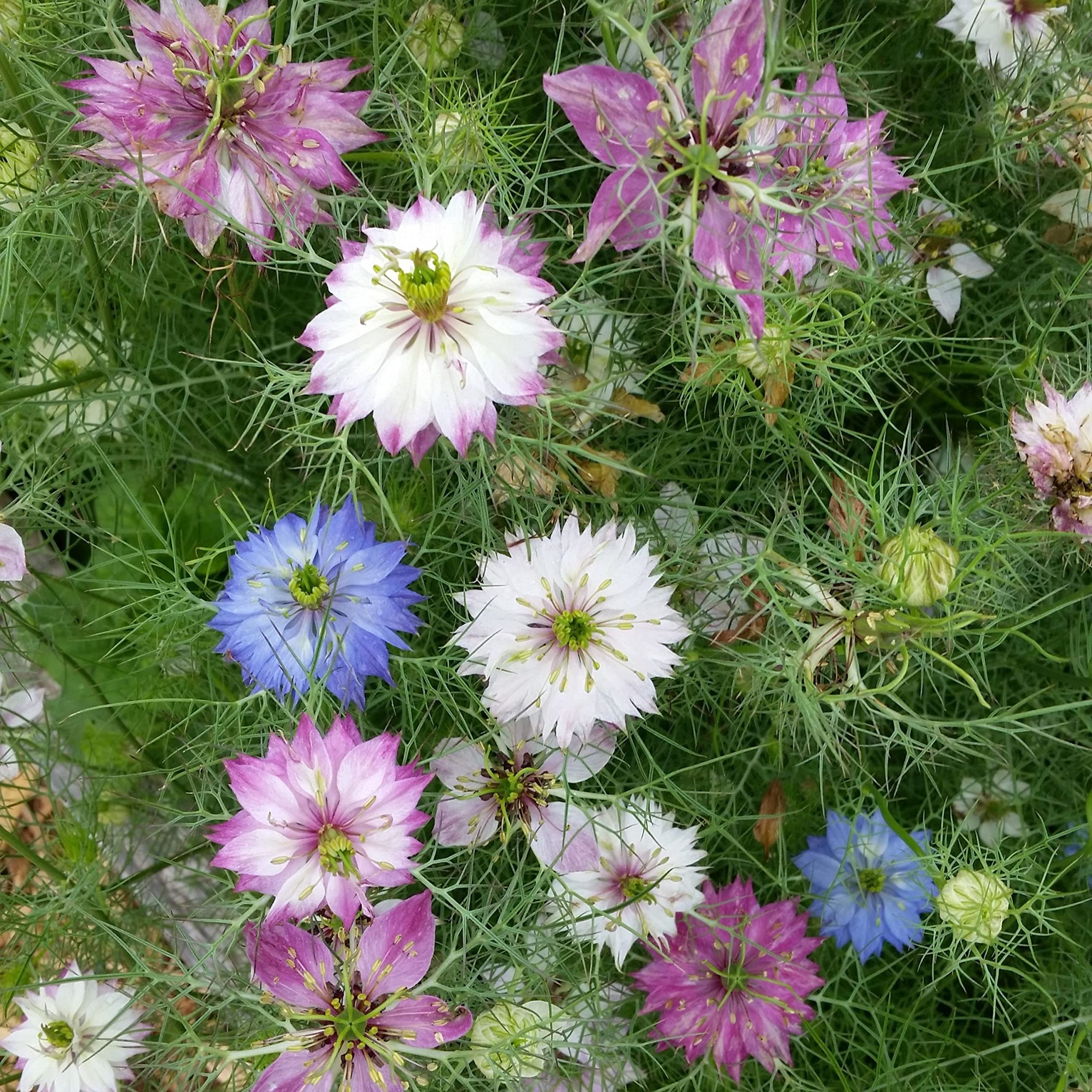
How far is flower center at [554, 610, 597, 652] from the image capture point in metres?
0.94

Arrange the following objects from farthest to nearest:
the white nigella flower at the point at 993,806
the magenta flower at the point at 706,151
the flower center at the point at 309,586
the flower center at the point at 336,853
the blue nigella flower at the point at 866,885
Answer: the white nigella flower at the point at 993,806 → the blue nigella flower at the point at 866,885 → the flower center at the point at 309,586 → the flower center at the point at 336,853 → the magenta flower at the point at 706,151

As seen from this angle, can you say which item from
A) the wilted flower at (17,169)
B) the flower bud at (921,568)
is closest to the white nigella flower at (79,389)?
the wilted flower at (17,169)

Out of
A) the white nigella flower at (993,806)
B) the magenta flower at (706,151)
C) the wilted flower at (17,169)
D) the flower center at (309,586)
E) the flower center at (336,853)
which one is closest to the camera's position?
the magenta flower at (706,151)

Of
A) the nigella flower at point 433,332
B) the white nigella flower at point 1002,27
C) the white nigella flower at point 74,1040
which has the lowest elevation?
the white nigella flower at point 74,1040

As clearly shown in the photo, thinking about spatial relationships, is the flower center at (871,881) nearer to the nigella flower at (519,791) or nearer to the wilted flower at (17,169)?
the nigella flower at (519,791)

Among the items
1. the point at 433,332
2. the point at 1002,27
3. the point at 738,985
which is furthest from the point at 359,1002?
the point at 1002,27

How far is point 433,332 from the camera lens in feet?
2.71

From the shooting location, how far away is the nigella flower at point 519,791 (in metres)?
0.99

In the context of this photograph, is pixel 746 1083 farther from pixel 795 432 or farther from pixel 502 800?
pixel 795 432

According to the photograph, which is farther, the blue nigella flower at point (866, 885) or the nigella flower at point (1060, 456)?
the blue nigella flower at point (866, 885)

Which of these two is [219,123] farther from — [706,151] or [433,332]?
[706,151]

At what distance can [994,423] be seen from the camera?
4.15ft

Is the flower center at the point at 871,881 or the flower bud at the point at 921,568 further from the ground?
the flower bud at the point at 921,568

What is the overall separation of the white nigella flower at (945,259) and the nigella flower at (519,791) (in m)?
0.66
